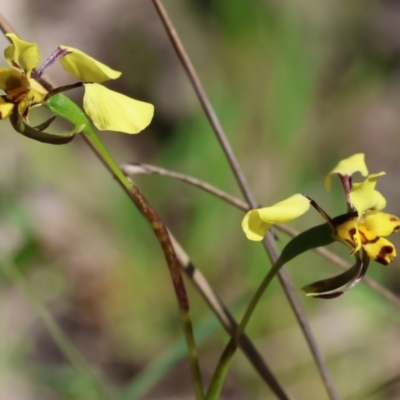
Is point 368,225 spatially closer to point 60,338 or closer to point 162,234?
point 162,234

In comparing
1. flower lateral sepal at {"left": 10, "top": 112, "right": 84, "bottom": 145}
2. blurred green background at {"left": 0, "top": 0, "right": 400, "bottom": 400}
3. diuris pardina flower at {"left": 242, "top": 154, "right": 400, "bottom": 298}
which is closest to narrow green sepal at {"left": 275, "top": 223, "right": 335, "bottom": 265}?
diuris pardina flower at {"left": 242, "top": 154, "right": 400, "bottom": 298}

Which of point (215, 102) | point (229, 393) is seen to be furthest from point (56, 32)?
point (229, 393)

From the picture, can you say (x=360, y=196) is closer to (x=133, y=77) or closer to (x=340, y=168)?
(x=340, y=168)

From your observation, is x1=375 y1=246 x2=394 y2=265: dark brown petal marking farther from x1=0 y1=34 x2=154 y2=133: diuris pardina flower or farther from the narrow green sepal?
x1=0 y1=34 x2=154 y2=133: diuris pardina flower

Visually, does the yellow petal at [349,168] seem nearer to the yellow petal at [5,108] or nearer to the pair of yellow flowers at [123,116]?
the pair of yellow flowers at [123,116]

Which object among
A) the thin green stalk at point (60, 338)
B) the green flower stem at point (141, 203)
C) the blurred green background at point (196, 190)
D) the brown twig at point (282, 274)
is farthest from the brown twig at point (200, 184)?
the blurred green background at point (196, 190)

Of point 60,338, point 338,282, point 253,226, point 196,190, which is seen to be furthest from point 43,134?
point 196,190
